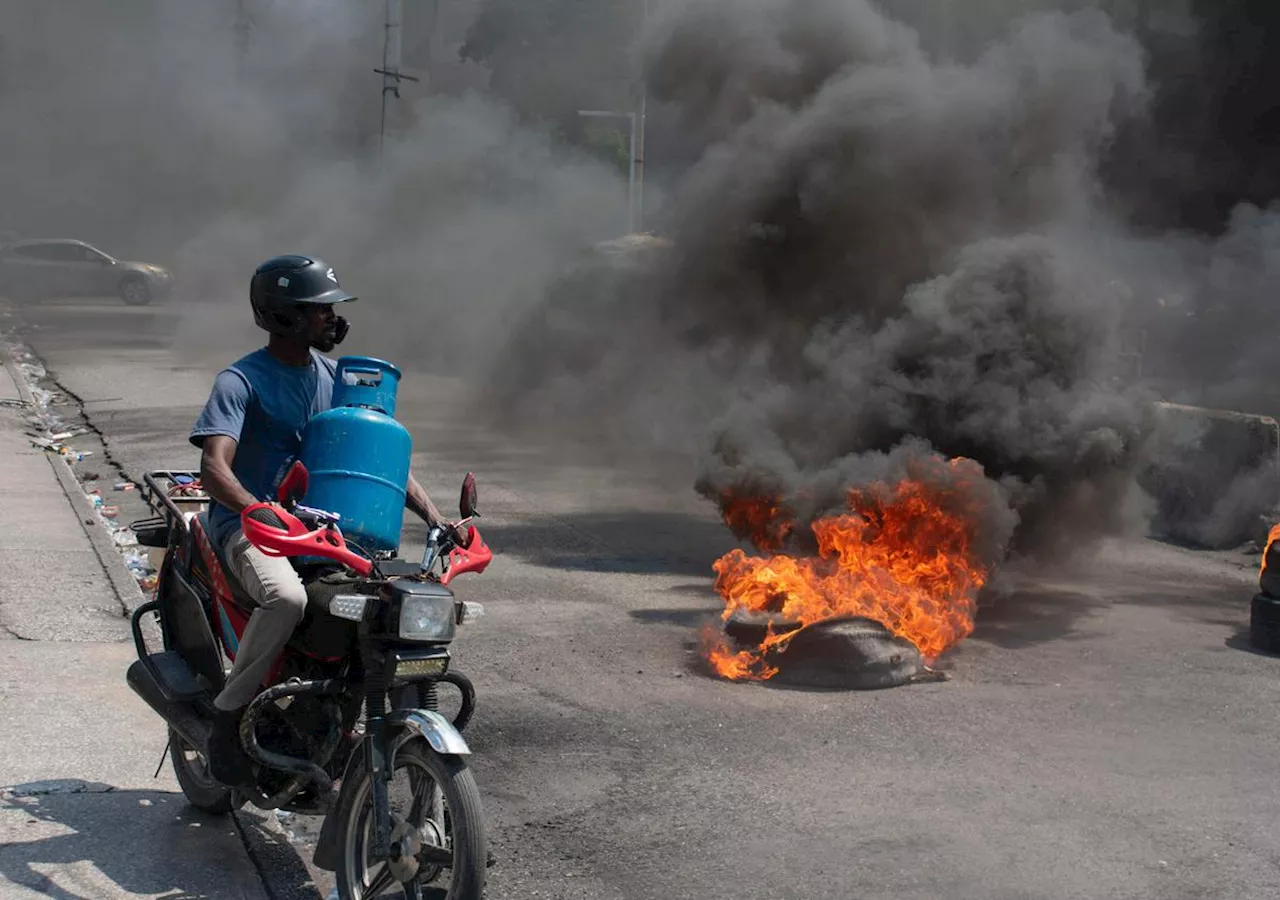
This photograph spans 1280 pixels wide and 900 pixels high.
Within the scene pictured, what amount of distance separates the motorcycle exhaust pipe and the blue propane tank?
0.76 m

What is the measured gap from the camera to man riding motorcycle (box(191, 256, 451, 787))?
3.67m

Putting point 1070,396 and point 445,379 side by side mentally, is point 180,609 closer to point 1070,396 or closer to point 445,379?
point 1070,396

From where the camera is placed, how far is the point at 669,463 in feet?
44.3

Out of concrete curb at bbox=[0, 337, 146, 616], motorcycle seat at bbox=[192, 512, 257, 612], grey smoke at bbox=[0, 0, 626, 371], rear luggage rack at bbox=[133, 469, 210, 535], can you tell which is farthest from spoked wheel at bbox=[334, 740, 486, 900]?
grey smoke at bbox=[0, 0, 626, 371]

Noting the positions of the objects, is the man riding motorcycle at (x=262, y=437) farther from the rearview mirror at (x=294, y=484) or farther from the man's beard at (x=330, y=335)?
the rearview mirror at (x=294, y=484)

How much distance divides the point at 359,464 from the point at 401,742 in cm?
78

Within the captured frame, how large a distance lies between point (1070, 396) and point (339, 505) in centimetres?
661

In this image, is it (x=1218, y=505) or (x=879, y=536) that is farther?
(x=1218, y=505)

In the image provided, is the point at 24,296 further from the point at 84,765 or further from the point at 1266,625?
the point at 1266,625

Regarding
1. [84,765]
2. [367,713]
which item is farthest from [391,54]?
[367,713]

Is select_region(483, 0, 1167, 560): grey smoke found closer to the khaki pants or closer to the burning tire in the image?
the burning tire

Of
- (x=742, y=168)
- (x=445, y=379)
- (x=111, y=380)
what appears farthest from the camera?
(x=445, y=379)

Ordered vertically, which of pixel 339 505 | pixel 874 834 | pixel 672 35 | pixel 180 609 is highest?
pixel 672 35

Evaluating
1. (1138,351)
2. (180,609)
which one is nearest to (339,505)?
(180,609)
